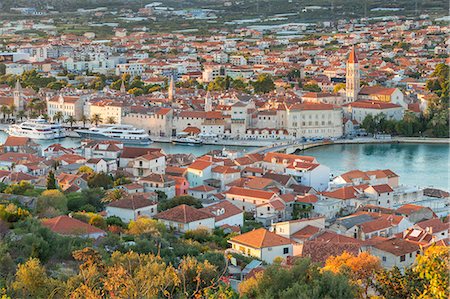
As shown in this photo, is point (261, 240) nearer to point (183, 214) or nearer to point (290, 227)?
point (290, 227)

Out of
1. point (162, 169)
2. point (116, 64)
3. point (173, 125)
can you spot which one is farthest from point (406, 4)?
point (162, 169)

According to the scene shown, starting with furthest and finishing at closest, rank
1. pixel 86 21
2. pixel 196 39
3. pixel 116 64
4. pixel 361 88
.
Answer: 1. pixel 86 21
2. pixel 196 39
3. pixel 116 64
4. pixel 361 88

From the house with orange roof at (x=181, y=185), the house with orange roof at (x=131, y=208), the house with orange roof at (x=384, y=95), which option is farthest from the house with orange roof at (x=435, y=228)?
the house with orange roof at (x=384, y=95)

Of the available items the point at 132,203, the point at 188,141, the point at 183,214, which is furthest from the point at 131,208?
the point at 188,141

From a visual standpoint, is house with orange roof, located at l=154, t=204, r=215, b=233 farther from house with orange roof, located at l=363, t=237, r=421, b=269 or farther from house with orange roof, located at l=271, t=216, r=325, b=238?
house with orange roof, located at l=363, t=237, r=421, b=269

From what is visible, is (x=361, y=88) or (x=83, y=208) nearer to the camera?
(x=83, y=208)

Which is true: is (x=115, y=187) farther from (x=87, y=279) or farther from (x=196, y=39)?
(x=196, y=39)

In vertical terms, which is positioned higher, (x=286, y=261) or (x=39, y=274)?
(x=39, y=274)
